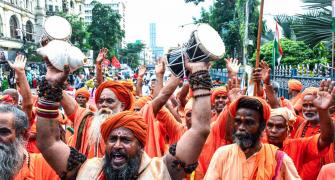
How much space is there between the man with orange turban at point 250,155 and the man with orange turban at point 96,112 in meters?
1.07

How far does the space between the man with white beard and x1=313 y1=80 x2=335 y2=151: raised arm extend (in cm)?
224

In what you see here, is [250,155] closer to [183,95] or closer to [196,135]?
[196,135]

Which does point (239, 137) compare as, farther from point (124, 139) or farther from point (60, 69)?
point (60, 69)

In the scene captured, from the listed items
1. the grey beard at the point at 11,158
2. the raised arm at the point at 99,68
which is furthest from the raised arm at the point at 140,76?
the grey beard at the point at 11,158

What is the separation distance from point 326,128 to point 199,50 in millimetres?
1421

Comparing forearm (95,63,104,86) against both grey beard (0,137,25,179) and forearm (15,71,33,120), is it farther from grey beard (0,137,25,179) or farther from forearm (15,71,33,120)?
grey beard (0,137,25,179)

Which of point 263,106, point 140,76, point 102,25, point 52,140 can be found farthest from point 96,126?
point 102,25

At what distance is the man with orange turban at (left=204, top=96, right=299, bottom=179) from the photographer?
3.27m

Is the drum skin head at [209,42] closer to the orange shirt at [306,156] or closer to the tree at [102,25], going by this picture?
the orange shirt at [306,156]

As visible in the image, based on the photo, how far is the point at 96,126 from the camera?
13.1 ft

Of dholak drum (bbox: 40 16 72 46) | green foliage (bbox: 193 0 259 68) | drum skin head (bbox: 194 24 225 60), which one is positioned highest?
green foliage (bbox: 193 0 259 68)

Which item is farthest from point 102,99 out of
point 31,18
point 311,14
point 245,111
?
point 31,18

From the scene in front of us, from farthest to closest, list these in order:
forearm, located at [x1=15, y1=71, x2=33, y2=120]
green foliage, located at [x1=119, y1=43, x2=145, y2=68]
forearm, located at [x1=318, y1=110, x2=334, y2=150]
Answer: green foliage, located at [x1=119, y1=43, x2=145, y2=68] → forearm, located at [x1=15, y1=71, x2=33, y2=120] → forearm, located at [x1=318, y1=110, x2=334, y2=150]

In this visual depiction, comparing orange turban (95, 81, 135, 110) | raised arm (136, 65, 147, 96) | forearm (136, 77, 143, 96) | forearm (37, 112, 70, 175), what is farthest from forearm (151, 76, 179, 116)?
forearm (136, 77, 143, 96)
